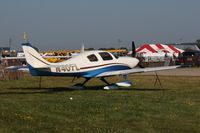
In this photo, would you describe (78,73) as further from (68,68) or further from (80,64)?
(68,68)

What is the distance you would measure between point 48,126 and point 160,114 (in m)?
3.67

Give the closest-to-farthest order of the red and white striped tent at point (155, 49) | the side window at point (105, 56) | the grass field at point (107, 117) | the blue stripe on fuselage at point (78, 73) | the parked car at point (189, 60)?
the grass field at point (107, 117) → the blue stripe on fuselage at point (78, 73) → the side window at point (105, 56) → the parked car at point (189, 60) → the red and white striped tent at point (155, 49)

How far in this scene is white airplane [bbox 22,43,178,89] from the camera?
812 inches

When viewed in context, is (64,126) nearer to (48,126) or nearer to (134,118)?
(48,126)

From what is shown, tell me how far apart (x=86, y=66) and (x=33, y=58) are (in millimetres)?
2791

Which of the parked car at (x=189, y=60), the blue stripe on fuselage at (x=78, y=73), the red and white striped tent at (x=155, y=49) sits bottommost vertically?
the blue stripe on fuselage at (x=78, y=73)

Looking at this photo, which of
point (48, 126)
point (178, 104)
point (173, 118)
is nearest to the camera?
point (48, 126)

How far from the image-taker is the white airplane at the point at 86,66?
20625mm

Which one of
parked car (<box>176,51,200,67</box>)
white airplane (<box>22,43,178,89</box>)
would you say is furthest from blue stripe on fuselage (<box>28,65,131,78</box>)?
parked car (<box>176,51,200,67</box>)

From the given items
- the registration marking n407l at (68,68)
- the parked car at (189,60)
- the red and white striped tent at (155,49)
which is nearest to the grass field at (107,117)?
the registration marking n407l at (68,68)

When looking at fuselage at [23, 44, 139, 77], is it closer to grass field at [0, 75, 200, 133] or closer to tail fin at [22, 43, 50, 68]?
tail fin at [22, 43, 50, 68]

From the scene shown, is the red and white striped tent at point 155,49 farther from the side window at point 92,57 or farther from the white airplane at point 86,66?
the side window at point 92,57

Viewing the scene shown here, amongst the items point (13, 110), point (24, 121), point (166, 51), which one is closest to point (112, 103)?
point (13, 110)

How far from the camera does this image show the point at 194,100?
15836 mm
